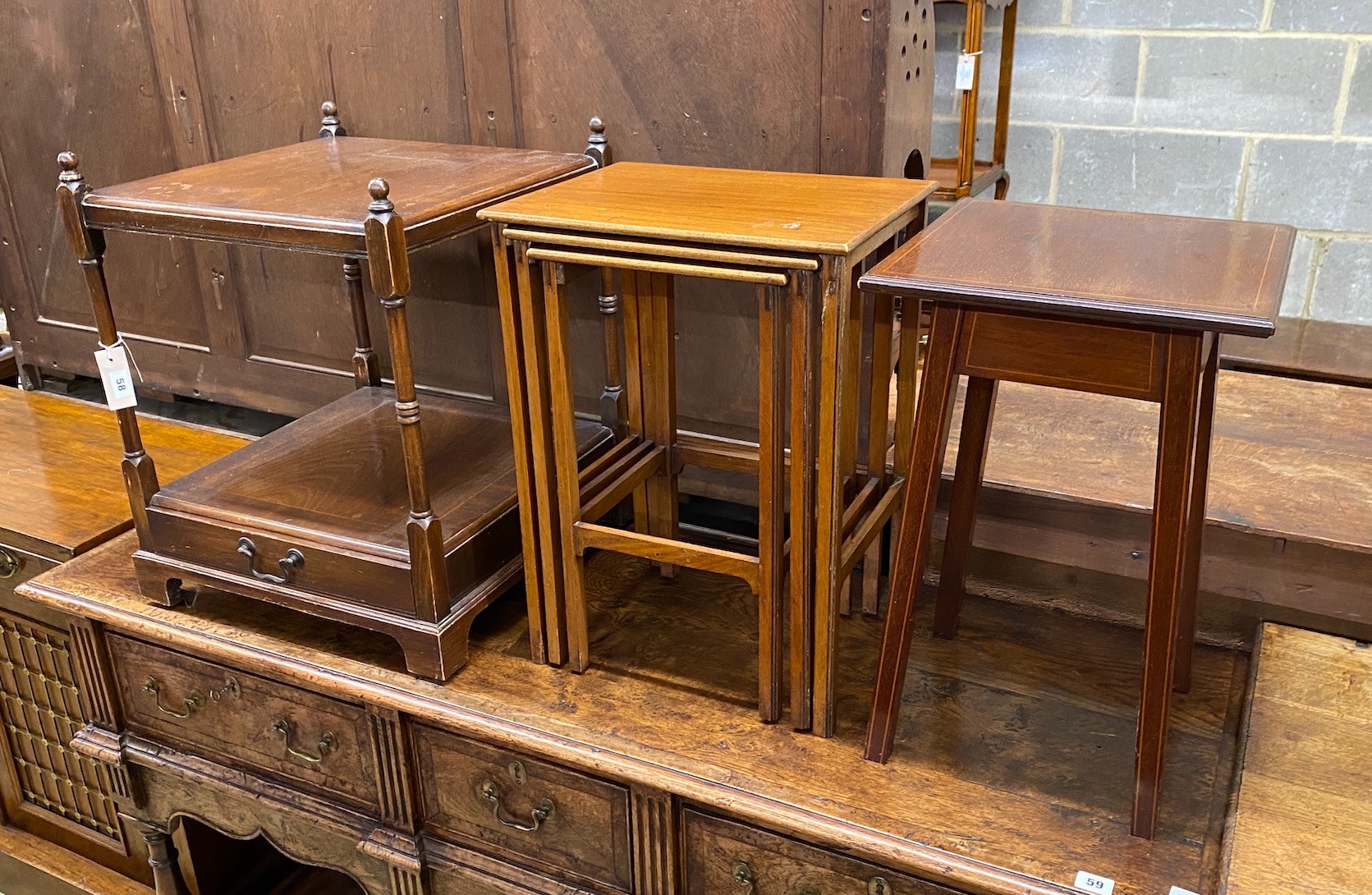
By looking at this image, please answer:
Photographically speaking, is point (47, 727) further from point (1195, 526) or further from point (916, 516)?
point (1195, 526)

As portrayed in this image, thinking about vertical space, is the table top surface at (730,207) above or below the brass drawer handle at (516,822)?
above

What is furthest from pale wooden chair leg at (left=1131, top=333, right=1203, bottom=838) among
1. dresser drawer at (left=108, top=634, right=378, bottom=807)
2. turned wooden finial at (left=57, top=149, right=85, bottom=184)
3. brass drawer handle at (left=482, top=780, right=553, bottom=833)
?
turned wooden finial at (left=57, top=149, right=85, bottom=184)

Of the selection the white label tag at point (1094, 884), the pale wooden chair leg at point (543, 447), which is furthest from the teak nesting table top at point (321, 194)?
the white label tag at point (1094, 884)

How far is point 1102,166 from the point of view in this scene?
2889 millimetres

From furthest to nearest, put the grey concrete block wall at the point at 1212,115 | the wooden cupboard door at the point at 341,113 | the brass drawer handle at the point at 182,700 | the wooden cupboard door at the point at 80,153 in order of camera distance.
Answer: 1. the grey concrete block wall at the point at 1212,115
2. the wooden cupboard door at the point at 80,153
3. the wooden cupboard door at the point at 341,113
4. the brass drawer handle at the point at 182,700

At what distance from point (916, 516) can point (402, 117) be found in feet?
3.77

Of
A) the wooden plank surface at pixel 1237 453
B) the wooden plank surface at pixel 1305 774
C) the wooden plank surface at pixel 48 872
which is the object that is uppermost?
the wooden plank surface at pixel 1237 453

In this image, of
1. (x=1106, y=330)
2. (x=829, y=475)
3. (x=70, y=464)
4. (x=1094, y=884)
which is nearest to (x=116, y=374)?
(x=70, y=464)

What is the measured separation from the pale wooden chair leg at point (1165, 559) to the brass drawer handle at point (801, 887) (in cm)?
28

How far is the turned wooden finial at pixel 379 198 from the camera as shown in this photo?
4.09 ft

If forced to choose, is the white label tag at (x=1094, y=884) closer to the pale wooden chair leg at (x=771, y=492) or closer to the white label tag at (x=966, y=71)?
the pale wooden chair leg at (x=771, y=492)

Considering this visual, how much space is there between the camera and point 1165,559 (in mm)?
1122

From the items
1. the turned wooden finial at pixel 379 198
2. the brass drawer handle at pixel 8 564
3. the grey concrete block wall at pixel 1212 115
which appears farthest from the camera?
the grey concrete block wall at pixel 1212 115

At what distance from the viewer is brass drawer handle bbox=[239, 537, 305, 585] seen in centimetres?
152
